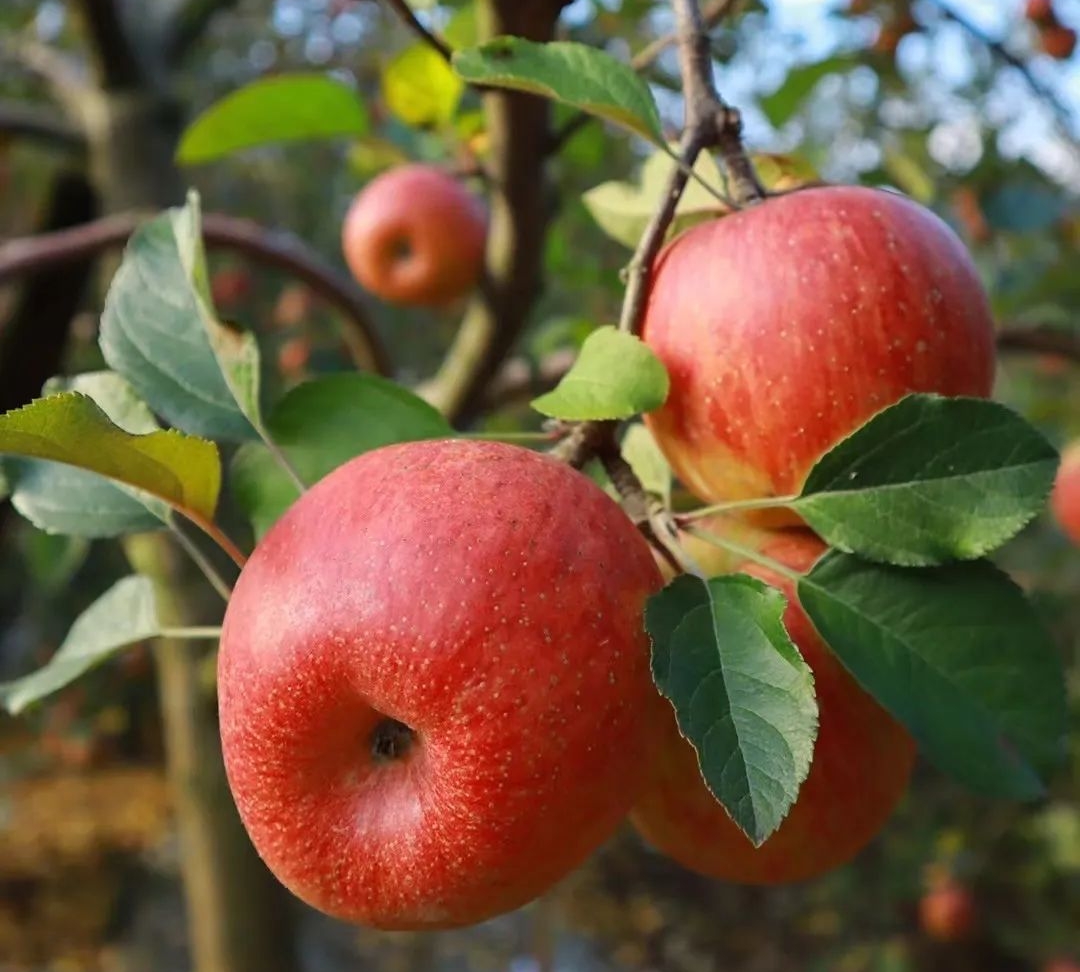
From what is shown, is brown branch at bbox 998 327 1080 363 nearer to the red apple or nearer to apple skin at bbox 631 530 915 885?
the red apple

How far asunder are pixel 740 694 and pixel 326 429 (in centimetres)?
22

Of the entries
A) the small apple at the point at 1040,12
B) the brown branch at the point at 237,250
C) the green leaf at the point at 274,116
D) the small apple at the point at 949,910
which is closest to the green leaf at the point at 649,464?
the brown branch at the point at 237,250

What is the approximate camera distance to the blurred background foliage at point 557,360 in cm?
120

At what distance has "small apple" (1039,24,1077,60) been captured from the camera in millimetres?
1514

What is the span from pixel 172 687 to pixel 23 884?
2337mm

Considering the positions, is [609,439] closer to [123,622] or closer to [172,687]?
[123,622]

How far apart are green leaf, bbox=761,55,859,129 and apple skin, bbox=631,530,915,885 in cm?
58

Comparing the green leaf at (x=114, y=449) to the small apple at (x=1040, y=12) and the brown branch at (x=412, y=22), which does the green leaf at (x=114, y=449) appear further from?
the small apple at (x=1040, y=12)

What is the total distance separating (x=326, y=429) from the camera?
0.46 metres

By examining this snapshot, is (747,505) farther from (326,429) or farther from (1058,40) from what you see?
(1058,40)

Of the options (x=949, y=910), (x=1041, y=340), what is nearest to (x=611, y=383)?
(x=1041, y=340)

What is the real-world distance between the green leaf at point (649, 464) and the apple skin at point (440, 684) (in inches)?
5.8

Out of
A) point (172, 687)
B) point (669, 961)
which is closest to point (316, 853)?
point (172, 687)

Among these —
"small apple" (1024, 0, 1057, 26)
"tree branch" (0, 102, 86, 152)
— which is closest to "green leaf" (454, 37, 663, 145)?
"tree branch" (0, 102, 86, 152)
